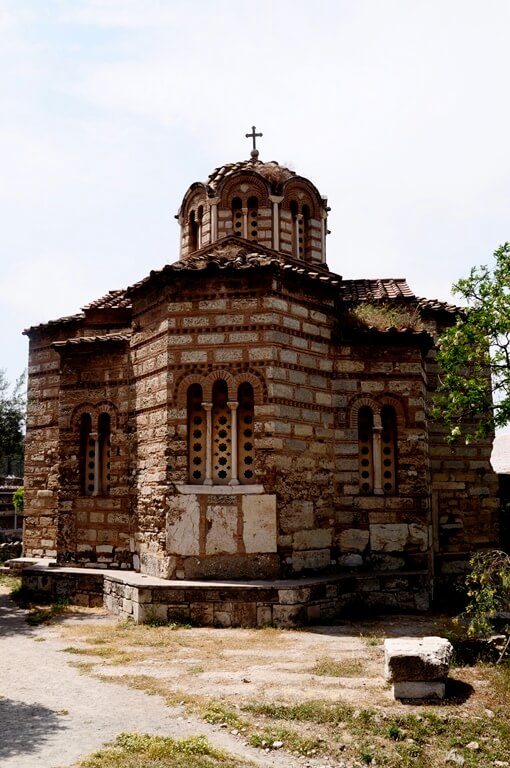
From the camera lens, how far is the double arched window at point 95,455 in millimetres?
12648

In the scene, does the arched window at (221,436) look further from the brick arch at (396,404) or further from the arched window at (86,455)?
the arched window at (86,455)

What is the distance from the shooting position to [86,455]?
12.9 m

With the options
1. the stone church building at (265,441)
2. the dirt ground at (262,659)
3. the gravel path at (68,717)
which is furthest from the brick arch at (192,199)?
the gravel path at (68,717)

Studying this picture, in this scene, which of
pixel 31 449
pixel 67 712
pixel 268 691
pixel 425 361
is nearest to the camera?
pixel 67 712

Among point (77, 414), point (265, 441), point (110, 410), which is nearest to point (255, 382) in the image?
point (265, 441)

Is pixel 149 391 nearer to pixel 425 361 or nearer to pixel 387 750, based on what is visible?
pixel 425 361

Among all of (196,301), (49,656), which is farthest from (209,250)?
(49,656)

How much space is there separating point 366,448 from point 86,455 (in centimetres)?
500

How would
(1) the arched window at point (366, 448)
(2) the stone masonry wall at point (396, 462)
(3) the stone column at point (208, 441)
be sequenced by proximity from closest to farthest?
1. (3) the stone column at point (208, 441)
2. (2) the stone masonry wall at point (396, 462)
3. (1) the arched window at point (366, 448)

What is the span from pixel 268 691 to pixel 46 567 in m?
6.75

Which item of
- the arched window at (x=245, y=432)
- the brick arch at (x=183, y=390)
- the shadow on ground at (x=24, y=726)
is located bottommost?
the shadow on ground at (x=24, y=726)

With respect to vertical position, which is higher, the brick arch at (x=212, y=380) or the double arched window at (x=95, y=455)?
the brick arch at (x=212, y=380)

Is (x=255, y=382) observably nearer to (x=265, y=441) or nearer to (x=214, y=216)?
(x=265, y=441)

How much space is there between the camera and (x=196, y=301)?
1091cm
